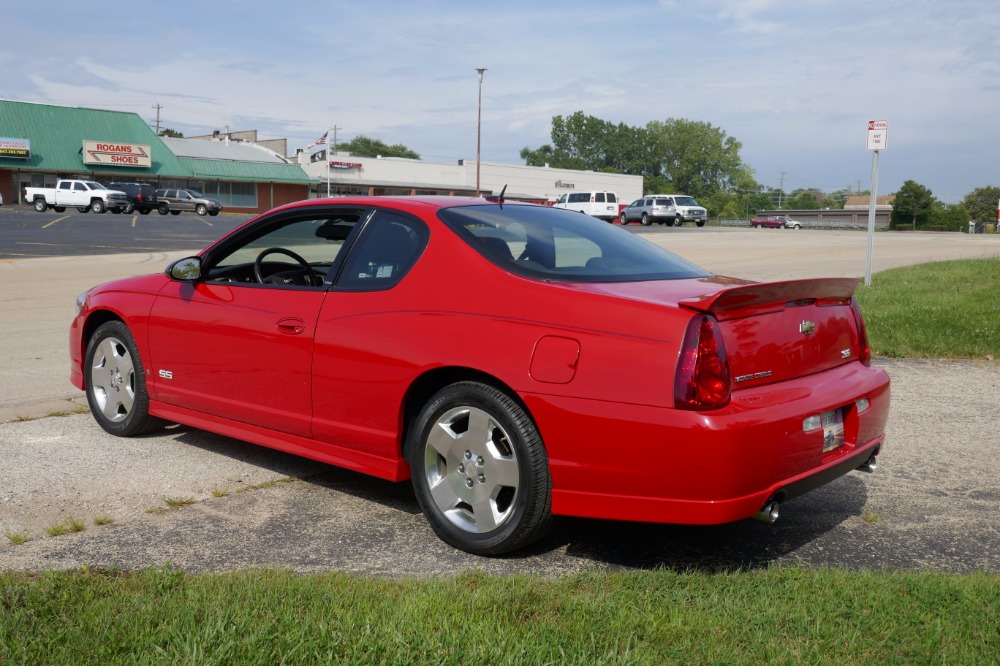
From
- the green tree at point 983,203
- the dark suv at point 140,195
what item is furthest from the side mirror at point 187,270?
the green tree at point 983,203

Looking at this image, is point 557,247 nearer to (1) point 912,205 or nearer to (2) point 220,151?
(2) point 220,151

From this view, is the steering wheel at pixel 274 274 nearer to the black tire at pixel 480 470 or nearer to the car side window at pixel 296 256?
the car side window at pixel 296 256

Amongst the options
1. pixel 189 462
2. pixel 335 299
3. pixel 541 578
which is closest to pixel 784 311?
pixel 541 578

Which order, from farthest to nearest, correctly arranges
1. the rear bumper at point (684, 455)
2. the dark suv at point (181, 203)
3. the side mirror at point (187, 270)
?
the dark suv at point (181, 203) → the side mirror at point (187, 270) → the rear bumper at point (684, 455)

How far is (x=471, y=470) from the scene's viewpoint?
4027mm

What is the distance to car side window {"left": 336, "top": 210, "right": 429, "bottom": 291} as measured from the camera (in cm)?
446

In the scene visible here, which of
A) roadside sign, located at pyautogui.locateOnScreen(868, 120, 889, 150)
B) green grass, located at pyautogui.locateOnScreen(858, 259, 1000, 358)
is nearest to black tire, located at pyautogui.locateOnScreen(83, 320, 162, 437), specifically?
green grass, located at pyautogui.locateOnScreen(858, 259, 1000, 358)

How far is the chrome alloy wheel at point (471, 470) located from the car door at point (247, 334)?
0.82 metres

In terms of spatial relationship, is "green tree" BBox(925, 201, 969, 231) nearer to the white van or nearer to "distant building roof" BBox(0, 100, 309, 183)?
the white van

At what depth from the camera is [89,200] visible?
51250 mm

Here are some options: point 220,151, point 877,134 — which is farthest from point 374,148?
point 877,134

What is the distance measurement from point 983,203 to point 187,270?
113064mm

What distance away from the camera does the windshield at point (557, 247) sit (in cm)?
424

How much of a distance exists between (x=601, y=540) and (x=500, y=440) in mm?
743
